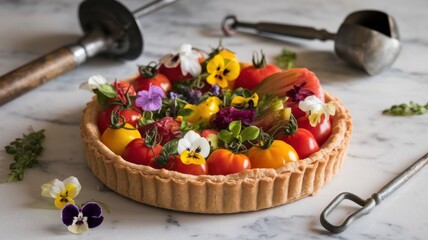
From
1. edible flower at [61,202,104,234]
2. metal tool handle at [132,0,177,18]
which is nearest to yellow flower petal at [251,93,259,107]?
edible flower at [61,202,104,234]

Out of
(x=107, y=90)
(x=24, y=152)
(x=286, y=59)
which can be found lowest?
(x=24, y=152)

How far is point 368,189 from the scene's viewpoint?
2.22 meters

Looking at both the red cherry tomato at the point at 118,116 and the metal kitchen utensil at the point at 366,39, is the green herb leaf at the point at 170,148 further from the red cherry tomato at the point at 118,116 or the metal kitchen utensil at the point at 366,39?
the metal kitchen utensil at the point at 366,39

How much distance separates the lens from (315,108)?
2156 millimetres

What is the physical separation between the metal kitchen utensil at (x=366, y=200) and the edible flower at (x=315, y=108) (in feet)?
0.78

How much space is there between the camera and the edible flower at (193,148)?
2035 millimetres

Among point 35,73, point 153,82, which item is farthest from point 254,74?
point 35,73

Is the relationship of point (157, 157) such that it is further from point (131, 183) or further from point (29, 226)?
point (29, 226)

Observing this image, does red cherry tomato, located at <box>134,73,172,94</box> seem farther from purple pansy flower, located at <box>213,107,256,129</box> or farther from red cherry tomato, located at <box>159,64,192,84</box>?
purple pansy flower, located at <box>213,107,256,129</box>

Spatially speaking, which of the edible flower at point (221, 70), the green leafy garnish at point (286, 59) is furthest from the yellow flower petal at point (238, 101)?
the green leafy garnish at point (286, 59)

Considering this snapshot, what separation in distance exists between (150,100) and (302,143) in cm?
47

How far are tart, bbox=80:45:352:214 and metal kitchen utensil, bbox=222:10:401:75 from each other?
2.41ft

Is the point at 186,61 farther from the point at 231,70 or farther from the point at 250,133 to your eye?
the point at 250,133

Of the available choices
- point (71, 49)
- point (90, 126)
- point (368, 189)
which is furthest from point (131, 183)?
point (71, 49)
